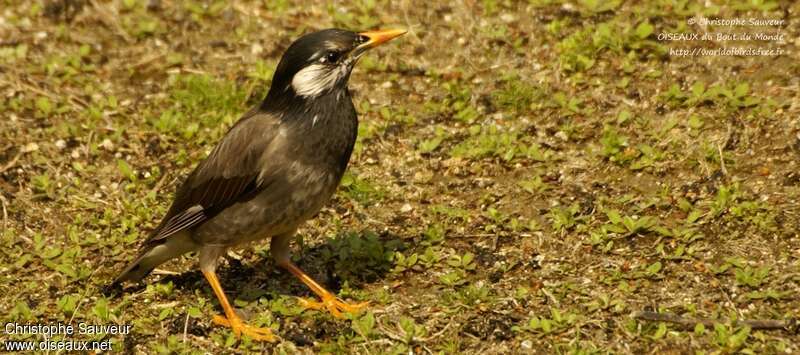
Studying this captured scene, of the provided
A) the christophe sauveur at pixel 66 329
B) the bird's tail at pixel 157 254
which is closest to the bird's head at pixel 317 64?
the bird's tail at pixel 157 254

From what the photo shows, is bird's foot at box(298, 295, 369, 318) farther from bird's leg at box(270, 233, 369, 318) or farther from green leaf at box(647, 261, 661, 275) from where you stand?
green leaf at box(647, 261, 661, 275)

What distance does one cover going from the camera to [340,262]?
24.6ft

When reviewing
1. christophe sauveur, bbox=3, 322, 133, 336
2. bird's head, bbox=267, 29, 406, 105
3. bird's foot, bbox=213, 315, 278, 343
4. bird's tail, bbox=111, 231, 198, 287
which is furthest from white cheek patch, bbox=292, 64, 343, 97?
christophe sauveur, bbox=3, 322, 133, 336

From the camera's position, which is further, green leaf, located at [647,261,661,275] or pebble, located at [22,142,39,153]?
pebble, located at [22,142,39,153]

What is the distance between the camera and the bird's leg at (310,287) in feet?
22.6

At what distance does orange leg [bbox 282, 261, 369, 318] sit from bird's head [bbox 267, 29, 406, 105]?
1276 mm

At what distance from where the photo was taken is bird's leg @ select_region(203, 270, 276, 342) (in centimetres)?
669

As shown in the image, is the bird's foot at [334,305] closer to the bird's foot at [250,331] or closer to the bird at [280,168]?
the bird at [280,168]

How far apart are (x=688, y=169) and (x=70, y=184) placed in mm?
4880

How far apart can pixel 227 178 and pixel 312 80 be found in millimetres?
845

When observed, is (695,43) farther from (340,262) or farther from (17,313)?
(17,313)

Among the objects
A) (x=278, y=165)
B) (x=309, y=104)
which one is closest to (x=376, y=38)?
(x=309, y=104)

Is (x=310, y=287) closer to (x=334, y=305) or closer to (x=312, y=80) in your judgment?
(x=334, y=305)

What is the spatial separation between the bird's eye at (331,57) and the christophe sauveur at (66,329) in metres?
2.16
